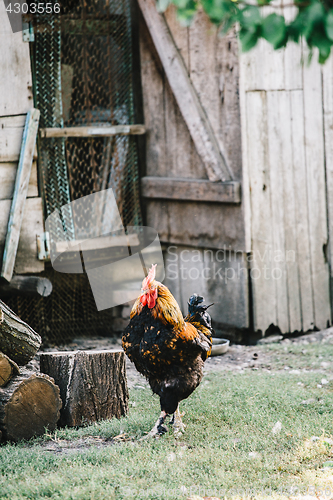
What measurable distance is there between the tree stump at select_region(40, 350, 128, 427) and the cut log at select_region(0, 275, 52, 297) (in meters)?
1.96

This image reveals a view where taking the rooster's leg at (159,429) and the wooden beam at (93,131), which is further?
the wooden beam at (93,131)

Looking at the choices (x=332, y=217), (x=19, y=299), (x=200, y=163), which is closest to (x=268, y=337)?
(x=332, y=217)

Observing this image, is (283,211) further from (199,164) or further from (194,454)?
(194,454)

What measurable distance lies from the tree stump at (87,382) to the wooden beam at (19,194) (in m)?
1.97

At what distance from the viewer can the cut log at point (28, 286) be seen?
611 centimetres

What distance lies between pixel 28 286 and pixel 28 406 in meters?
2.46

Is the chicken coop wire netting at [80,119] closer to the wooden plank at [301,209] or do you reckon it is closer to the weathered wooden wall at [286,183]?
the weathered wooden wall at [286,183]

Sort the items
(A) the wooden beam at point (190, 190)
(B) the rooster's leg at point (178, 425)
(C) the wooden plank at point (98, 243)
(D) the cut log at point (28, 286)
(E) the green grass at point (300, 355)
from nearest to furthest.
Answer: (B) the rooster's leg at point (178, 425), (E) the green grass at point (300, 355), (D) the cut log at point (28, 286), (A) the wooden beam at point (190, 190), (C) the wooden plank at point (98, 243)

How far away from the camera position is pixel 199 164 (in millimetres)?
6742

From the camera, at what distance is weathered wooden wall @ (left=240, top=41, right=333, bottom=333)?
6395 mm

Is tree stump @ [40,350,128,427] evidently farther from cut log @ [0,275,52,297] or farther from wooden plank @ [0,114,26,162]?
wooden plank @ [0,114,26,162]

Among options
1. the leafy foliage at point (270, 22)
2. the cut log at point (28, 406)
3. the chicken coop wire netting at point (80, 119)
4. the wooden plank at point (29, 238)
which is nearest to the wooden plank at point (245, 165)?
the chicken coop wire netting at point (80, 119)

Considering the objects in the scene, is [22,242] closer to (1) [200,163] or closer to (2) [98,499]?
(1) [200,163]

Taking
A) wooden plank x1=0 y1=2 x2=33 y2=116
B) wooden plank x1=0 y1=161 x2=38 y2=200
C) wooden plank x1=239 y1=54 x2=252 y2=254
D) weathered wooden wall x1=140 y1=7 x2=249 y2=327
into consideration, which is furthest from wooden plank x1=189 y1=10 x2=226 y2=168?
wooden plank x1=0 y1=161 x2=38 y2=200
